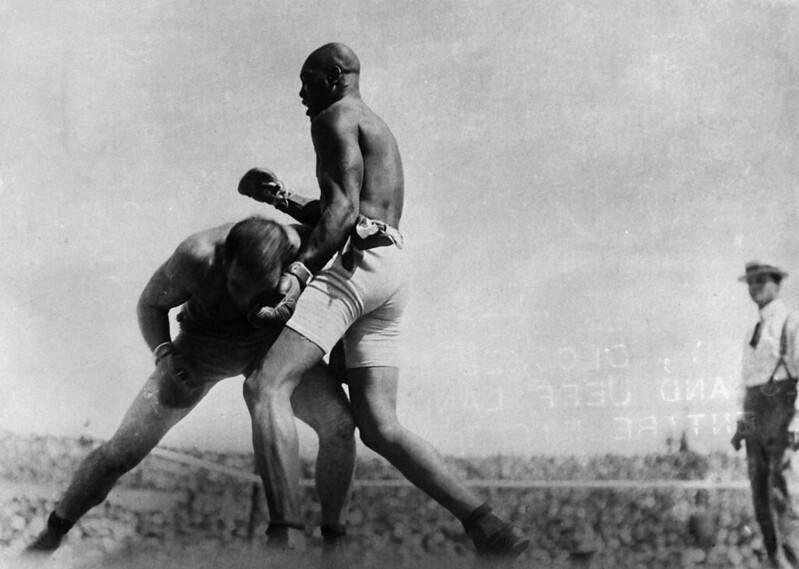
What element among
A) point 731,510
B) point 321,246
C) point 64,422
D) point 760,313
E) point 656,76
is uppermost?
point 656,76

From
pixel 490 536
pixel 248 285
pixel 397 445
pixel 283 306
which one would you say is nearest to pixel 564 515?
pixel 490 536

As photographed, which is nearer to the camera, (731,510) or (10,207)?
(731,510)

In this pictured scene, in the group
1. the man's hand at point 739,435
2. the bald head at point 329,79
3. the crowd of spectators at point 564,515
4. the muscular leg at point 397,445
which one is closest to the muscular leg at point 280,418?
the crowd of spectators at point 564,515

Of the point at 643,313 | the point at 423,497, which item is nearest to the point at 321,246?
the point at 423,497

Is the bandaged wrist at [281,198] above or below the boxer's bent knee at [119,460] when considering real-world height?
above

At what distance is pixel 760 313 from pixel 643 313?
1.45ft

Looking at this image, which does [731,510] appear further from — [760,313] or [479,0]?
[479,0]

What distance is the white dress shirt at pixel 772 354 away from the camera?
404 centimetres

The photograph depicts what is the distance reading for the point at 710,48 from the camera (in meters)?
4.14

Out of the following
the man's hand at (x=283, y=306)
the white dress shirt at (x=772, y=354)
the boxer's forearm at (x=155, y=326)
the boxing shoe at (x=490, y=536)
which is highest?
the man's hand at (x=283, y=306)

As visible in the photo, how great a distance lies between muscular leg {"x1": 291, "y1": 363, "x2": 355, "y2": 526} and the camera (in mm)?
3922

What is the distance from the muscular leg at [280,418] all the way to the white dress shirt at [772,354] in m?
1.60

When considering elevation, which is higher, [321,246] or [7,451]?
[321,246]

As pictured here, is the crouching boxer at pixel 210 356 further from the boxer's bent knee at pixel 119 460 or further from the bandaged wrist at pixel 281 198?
the bandaged wrist at pixel 281 198
